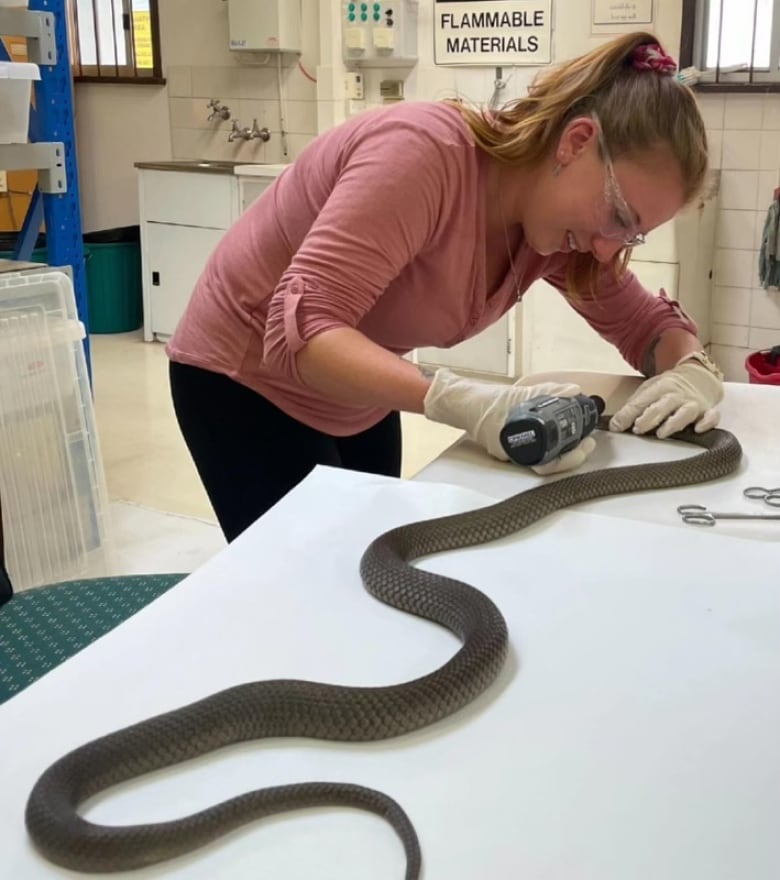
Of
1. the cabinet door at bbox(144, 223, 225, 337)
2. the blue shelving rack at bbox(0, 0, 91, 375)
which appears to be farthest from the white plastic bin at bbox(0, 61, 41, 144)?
the cabinet door at bbox(144, 223, 225, 337)

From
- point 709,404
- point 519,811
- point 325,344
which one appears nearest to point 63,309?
point 325,344

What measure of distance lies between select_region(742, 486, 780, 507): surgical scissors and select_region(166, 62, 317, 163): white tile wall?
3780mm

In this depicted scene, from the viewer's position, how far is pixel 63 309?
2.26 m

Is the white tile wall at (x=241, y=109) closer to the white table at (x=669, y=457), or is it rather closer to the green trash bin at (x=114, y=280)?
the green trash bin at (x=114, y=280)

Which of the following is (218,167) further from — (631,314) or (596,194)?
(596,194)

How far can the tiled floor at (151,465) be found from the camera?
2.84m

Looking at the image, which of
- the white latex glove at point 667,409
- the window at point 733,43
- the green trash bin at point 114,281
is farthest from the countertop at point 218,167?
the white latex glove at point 667,409

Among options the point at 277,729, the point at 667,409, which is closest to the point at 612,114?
the point at 667,409

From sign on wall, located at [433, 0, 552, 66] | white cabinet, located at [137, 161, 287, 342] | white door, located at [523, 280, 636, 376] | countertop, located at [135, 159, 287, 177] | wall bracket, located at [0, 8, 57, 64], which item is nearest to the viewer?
wall bracket, located at [0, 8, 57, 64]

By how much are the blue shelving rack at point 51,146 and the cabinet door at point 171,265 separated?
84.8 inches

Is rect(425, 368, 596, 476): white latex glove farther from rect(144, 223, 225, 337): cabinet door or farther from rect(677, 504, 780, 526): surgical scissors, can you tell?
rect(144, 223, 225, 337): cabinet door

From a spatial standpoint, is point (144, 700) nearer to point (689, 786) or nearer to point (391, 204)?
point (689, 786)

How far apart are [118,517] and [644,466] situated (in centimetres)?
203

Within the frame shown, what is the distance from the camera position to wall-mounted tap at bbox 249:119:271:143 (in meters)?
4.87
